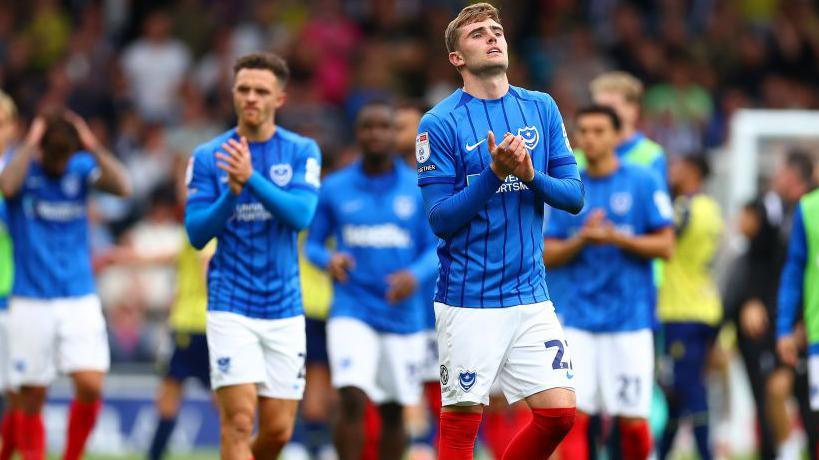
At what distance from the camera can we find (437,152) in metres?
7.34

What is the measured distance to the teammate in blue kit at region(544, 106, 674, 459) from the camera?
32.7ft

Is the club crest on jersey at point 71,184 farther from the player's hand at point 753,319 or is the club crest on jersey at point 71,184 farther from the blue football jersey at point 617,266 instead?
the player's hand at point 753,319

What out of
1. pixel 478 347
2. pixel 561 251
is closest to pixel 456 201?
pixel 478 347

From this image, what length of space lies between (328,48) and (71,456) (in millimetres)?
9776

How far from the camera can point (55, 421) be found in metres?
15.5

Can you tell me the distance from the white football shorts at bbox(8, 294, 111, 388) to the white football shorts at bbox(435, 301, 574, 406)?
12.1 feet

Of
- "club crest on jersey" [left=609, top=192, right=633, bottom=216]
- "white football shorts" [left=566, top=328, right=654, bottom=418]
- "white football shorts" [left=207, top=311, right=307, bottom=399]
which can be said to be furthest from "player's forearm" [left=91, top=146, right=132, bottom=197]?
"club crest on jersey" [left=609, top=192, right=633, bottom=216]

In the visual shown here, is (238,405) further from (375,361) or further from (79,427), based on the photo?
(79,427)

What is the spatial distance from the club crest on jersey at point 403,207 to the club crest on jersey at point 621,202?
4.76 ft

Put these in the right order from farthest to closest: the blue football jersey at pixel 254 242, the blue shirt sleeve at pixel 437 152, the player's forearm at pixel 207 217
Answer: the blue football jersey at pixel 254 242, the player's forearm at pixel 207 217, the blue shirt sleeve at pixel 437 152

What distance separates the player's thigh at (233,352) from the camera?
8422 mm

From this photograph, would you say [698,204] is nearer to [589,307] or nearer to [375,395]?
[589,307]

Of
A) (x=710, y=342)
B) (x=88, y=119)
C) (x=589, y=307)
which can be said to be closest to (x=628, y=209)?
(x=589, y=307)

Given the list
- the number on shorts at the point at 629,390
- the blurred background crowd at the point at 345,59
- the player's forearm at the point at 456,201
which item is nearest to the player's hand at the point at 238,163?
the player's forearm at the point at 456,201
